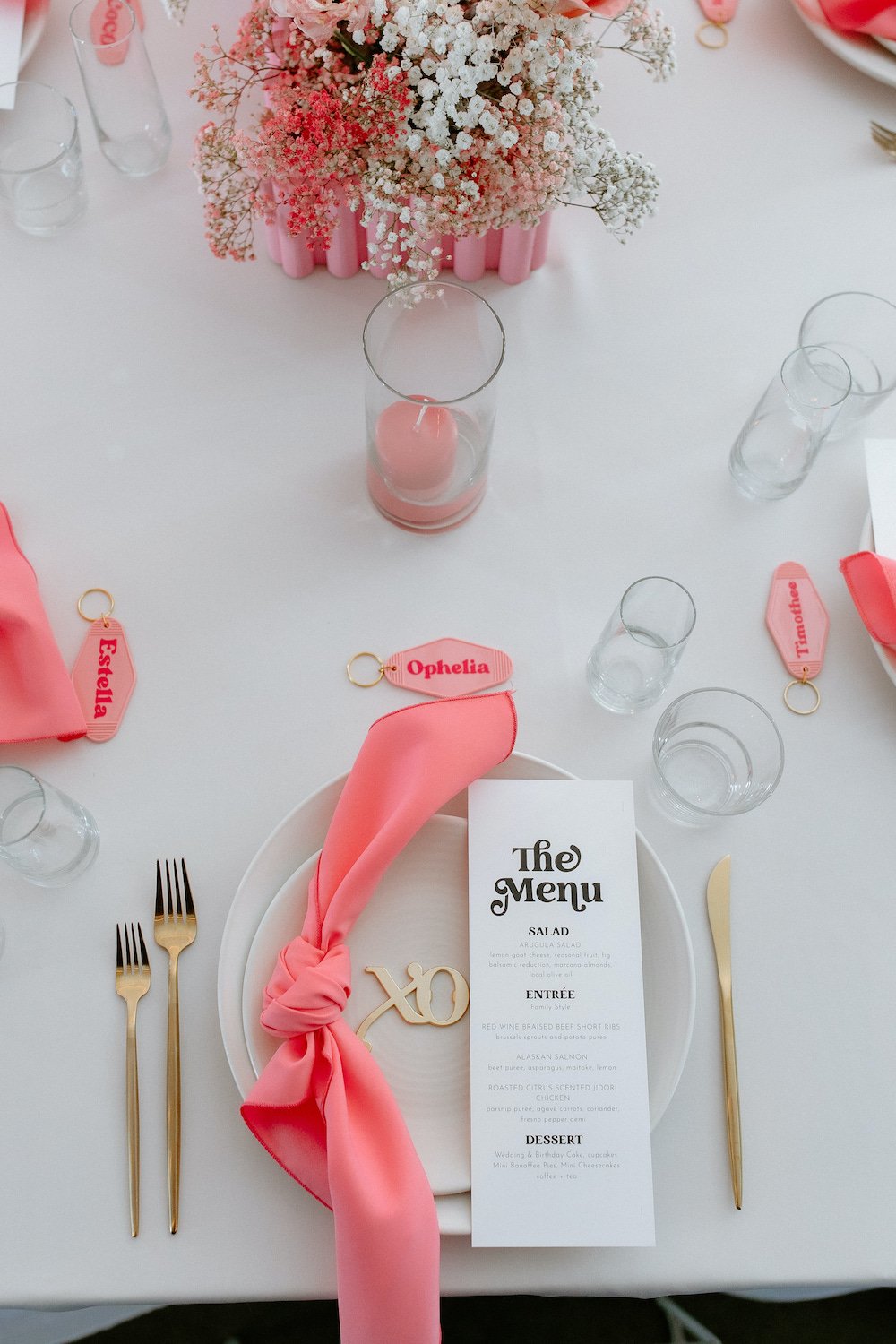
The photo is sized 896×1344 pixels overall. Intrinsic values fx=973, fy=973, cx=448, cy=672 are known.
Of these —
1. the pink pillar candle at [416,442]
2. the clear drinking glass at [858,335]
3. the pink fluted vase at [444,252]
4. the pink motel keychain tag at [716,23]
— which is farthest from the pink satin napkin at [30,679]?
the pink motel keychain tag at [716,23]

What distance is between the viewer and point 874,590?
100 centimetres

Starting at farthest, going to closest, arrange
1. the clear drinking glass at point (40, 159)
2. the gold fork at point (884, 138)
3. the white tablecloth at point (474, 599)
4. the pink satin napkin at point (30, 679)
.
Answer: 1. the gold fork at point (884, 138)
2. the clear drinking glass at point (40, 159)
3. the pink satin napkin at point (30, 679)
4. the white tablecloth at point (474, 599)

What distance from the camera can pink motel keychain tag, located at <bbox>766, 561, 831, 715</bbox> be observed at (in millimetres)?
1026

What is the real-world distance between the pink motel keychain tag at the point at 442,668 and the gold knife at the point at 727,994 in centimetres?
29

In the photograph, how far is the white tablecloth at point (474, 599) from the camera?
824 mm

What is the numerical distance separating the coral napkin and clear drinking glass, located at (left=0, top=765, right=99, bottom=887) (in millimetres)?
241

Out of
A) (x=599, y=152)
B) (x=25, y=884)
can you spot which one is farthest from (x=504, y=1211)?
(x=599, y=152)

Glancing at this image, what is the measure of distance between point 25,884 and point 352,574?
17.5 inches

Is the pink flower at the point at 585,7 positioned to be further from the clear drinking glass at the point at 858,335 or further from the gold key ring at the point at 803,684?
the gold key ring at the point at 803,684

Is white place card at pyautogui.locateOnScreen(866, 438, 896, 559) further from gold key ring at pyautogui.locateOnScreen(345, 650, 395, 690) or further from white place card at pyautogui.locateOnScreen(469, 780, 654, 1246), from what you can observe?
gold key ring at pyautogui.locateOnScreen(345, 650, 395, 690)

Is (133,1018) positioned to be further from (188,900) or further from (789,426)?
(789,426)

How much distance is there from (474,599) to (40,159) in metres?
0.78

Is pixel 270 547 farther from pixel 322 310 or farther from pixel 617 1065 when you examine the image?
pixel 617 1065

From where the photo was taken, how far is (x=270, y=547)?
3.49ft
